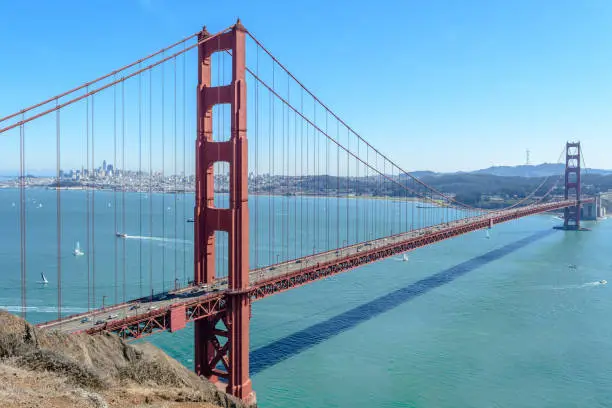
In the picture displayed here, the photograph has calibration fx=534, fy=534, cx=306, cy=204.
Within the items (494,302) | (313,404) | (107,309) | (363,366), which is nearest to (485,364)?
(363,366)

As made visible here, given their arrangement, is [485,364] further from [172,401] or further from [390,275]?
[390,275]

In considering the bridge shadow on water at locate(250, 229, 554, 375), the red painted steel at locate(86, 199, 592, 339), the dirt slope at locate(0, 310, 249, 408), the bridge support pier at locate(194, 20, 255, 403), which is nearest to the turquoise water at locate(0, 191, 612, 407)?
the bridge shadow on water at locate(250, 229, 554, 375)

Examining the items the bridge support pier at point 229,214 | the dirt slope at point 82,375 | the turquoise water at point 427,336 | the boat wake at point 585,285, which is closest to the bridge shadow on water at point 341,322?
the turquoise water at point 427,336

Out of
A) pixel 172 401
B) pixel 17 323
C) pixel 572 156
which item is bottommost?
pixel 172 401

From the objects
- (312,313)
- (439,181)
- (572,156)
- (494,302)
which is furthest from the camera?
(439,181)

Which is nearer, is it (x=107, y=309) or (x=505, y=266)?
(x=107, y=309)

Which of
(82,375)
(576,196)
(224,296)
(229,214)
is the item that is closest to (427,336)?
(224,296)

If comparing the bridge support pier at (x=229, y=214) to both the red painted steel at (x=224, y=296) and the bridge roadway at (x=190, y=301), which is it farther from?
the bridge roadway at (x=190, y=301)
